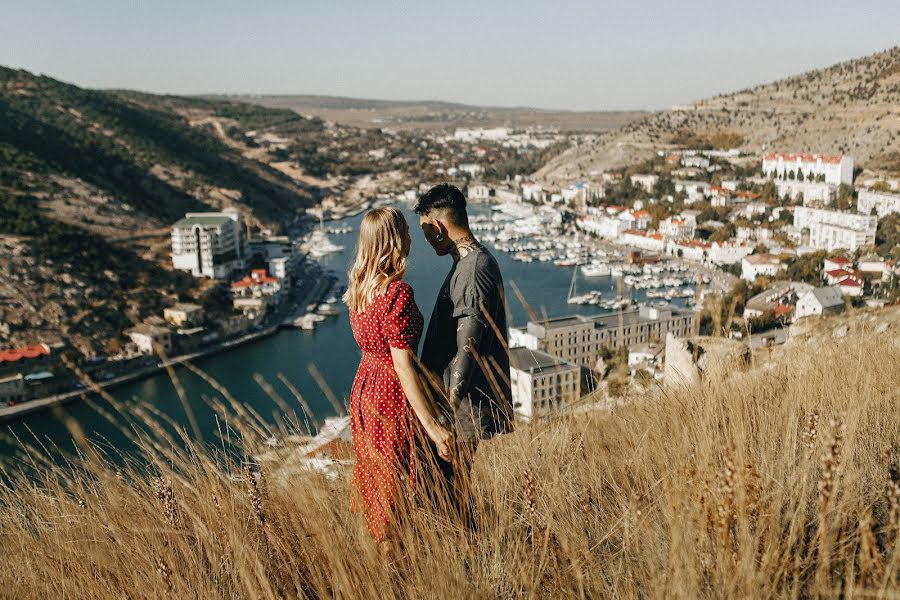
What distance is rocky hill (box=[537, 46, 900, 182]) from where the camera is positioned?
25484 millimetres

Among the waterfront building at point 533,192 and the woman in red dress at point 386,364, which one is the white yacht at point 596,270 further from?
the woman in red dress at point 386,364

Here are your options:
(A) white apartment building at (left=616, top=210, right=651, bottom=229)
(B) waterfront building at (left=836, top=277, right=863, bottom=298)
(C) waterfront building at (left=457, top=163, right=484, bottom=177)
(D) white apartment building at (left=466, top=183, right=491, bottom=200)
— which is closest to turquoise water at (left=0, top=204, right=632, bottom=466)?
(B) waterfront building at (left=836, top=277, right=863, bottom=298)

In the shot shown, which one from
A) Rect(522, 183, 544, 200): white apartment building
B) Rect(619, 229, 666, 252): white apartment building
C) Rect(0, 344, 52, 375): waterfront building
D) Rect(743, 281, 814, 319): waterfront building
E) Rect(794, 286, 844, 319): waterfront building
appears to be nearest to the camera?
Rect(0, 344, 52, 375): waterfront building

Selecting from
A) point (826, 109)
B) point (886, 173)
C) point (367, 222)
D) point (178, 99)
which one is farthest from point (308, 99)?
point (367, 222)

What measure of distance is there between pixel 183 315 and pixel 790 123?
26243 millimetres

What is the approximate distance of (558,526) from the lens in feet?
2.10

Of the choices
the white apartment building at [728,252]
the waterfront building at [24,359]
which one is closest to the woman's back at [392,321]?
the waterfront building at [24,359]

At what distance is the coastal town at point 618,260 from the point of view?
870cm

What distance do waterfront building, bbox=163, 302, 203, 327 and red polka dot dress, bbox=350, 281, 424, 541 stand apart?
11127mm

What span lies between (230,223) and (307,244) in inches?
180

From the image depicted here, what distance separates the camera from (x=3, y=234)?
40.1 feet

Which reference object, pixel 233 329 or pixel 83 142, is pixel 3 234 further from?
pixel 83 142

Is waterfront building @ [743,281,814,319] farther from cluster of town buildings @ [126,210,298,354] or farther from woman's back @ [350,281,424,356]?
woman's back @ [350,281,424,356]

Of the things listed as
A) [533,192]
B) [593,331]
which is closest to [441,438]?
[593,331]
